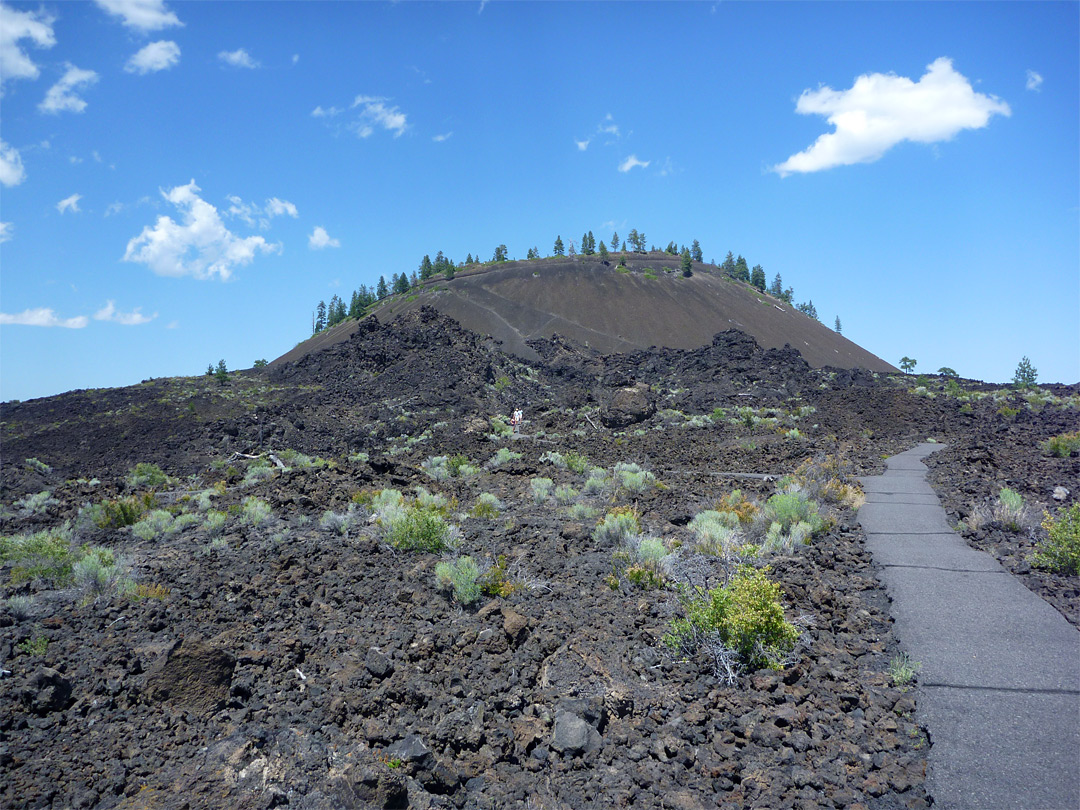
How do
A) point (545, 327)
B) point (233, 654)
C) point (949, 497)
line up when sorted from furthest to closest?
point (545, 327), point (949, 497), point (233, 654)

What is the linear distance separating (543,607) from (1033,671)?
348 centimetres

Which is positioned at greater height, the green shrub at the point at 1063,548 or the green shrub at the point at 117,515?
the green shrub at the point at 117,515

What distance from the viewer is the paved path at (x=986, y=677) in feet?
10.0

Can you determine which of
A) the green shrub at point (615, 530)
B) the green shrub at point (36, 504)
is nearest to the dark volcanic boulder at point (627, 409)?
the green shrub at point (615, 530)

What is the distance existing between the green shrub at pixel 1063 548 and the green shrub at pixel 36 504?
14.6 m

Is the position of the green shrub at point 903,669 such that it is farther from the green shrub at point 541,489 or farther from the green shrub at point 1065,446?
the green shrub at point 1065,446

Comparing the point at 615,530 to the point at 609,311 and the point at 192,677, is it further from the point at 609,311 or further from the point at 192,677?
the point at 609,311

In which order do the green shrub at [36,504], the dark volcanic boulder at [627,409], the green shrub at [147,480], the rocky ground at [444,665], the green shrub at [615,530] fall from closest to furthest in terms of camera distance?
the rocky ground at [444,665] < the green shrub at [615,530] < the green shrub at [36,504] < the green shrub at [147,480] < the dark volcanic boulder at [627,409]

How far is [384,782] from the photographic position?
3.10 meters

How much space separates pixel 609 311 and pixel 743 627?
48694 millimetres

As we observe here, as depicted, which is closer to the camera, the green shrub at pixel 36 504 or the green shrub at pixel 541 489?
the green shrub at pixel 541 489

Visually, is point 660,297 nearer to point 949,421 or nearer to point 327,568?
point 949,421

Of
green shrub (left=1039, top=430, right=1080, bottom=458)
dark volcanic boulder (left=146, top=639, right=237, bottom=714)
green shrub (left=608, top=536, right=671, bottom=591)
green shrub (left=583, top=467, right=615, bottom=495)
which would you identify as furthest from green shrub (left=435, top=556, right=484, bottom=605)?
green shrub (left=1039, top=430, right=1080, bottom=458)

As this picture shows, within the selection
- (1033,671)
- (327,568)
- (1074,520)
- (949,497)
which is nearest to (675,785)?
(1033,671)
